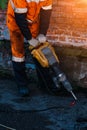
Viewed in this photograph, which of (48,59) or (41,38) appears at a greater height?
(41,38)

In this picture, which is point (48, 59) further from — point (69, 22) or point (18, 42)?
point (69, 22)

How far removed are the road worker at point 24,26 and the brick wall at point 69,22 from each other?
48cm

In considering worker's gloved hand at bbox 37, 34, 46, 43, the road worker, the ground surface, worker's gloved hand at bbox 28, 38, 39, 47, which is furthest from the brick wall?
the ground surface

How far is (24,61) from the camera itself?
20.6 feet

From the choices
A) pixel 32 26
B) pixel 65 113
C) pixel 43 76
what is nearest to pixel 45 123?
pixel 65 113

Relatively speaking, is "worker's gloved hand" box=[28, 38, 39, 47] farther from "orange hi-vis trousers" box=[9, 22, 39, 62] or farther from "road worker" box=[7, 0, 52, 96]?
"orange hi-vis trousers" box=[9, 22, 39, 62]

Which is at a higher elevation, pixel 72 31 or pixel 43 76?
pixel 72 31

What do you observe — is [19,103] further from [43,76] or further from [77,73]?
[77,73]

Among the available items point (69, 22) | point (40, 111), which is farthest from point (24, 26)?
point (40, 111)

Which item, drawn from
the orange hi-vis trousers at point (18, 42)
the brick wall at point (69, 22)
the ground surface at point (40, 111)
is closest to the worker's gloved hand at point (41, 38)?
the orange hi-vis trousers at point (18, 42)

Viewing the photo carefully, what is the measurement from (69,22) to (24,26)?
1006 mm

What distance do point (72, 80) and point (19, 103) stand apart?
1059 millimetres

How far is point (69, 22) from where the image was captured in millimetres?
6332

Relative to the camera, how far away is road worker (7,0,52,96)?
220 inches
